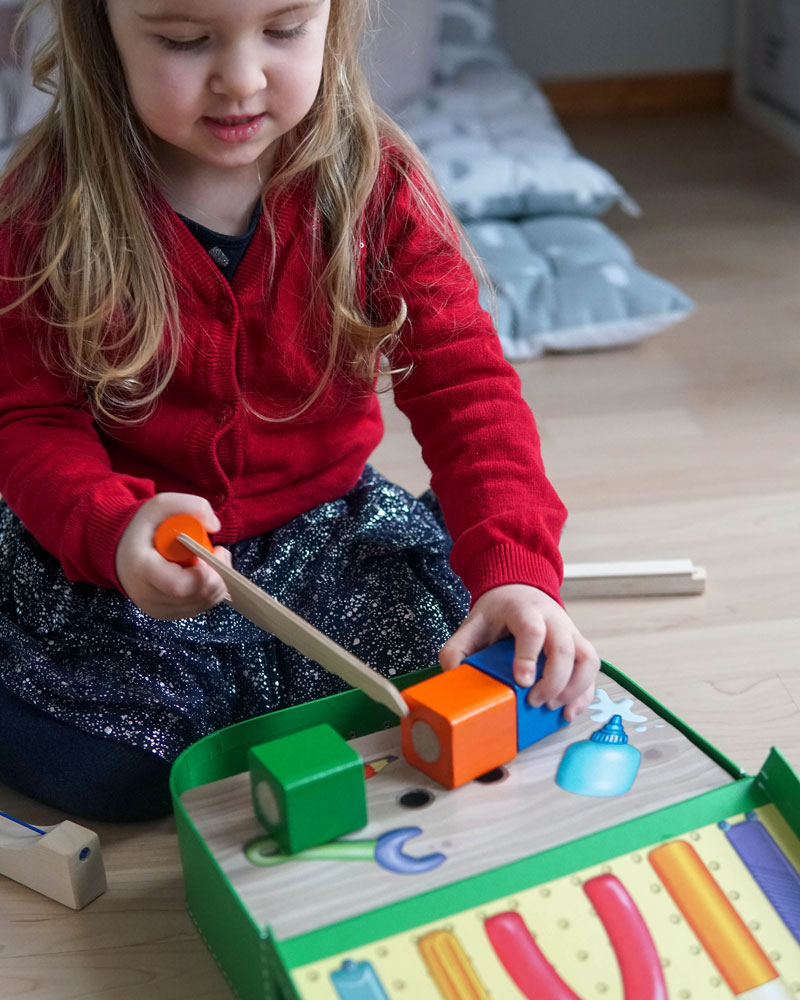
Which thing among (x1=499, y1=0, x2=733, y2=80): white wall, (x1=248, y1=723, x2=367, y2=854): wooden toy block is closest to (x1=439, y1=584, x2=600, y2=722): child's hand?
(x1=248, y1=723, x2=367, y2=854): wooden toy block

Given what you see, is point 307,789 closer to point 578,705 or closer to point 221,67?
point 578,705

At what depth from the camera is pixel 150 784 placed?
2.88 feet

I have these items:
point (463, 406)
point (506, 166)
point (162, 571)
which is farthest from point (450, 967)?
point (506, 166)

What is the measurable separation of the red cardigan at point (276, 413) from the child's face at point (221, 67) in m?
0.09

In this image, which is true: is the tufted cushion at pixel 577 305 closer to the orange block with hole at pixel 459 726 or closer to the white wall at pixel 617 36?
the orange block with hole at pixel 459 726

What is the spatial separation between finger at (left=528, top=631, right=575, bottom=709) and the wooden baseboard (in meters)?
2.35

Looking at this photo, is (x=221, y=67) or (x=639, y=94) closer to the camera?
(x=221, y=67)

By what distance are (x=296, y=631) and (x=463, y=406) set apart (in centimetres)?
26

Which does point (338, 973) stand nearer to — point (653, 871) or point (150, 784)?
point (653, 871)

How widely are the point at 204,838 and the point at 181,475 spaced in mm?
324

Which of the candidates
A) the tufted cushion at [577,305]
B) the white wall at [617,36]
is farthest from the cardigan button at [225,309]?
the white wall at [617,36]

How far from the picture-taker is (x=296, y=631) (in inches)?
28.6

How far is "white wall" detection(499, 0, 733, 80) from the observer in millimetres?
2781

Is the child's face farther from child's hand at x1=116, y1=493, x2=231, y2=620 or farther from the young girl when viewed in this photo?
child's hand at x1=116, y1=493, x2=231, y2=620
